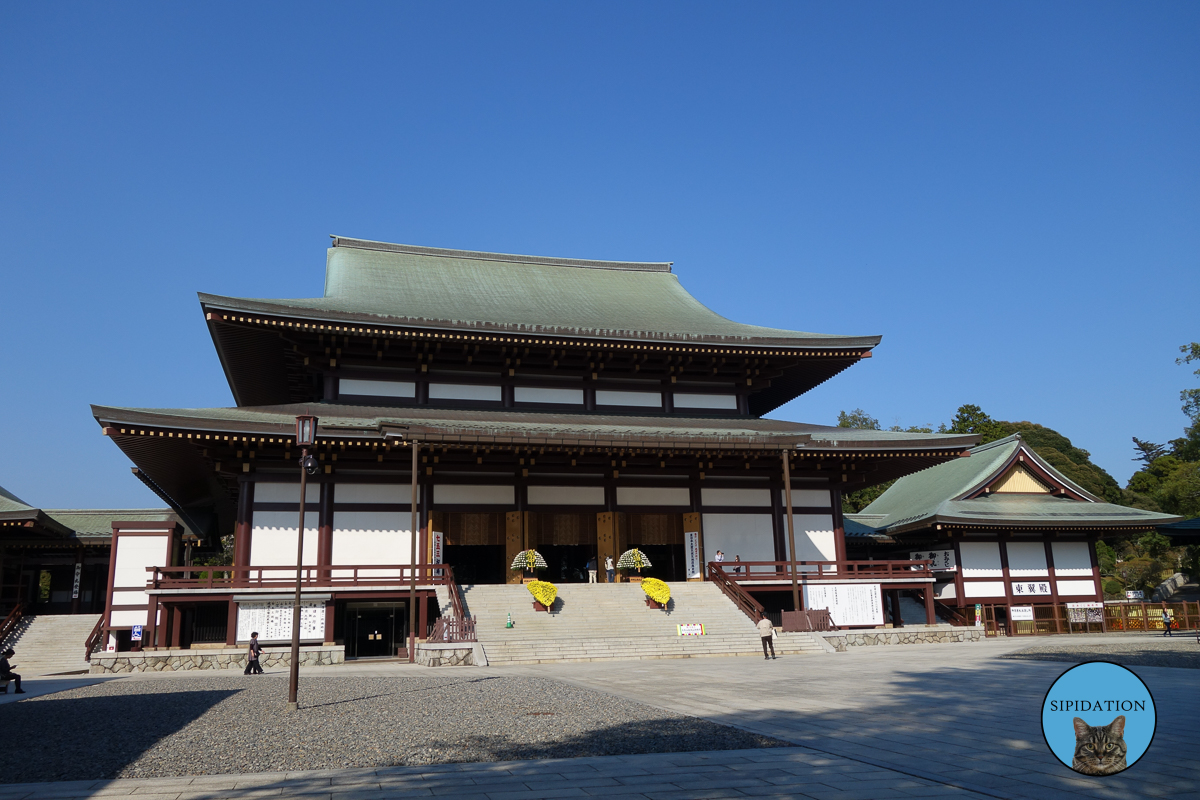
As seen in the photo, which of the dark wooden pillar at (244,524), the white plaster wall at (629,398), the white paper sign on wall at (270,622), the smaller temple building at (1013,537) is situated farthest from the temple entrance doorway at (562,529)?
the smaller temple building at (1013,537)

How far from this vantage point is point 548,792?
685 cm

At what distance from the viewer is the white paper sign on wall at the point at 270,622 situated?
22.4 metres

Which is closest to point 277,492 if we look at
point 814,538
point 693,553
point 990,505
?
point 693,553

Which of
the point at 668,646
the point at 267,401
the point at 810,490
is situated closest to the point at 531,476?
the point at 668,646

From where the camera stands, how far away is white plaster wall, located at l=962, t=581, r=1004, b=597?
31797 millimetres

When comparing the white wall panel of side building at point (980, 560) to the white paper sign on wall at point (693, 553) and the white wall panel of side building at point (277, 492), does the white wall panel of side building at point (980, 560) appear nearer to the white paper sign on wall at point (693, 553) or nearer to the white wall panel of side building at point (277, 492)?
the white paper sign on wall at point (693, 553)

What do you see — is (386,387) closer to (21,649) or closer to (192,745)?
(21,649)

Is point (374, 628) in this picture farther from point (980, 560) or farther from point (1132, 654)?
point (980, 560)

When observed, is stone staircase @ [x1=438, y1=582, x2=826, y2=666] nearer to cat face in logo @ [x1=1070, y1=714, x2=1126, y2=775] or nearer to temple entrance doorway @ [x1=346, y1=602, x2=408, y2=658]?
temple entrance doorway @ [x1=346, y1=602, x2=408, y2=658]

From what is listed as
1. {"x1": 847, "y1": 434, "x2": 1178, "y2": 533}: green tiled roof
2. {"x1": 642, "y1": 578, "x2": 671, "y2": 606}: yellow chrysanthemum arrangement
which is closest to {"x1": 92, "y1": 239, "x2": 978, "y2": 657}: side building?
{"x1": 642, "y1": 578, "x2": 671, "y2": 606}: yellow chrysanthemum arrangement

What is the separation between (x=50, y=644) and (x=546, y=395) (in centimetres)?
1920

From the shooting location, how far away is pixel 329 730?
10.3 meters

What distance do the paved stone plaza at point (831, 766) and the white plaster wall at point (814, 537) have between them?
15.0 meters

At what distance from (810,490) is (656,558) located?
7.16m
